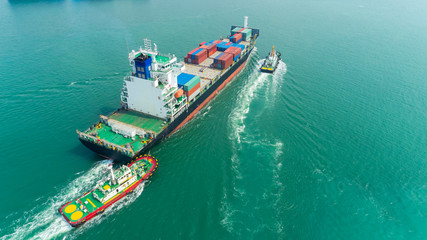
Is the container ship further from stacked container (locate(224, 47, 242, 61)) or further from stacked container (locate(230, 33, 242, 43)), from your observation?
stacked container (locate(230, 33, 242, 43))

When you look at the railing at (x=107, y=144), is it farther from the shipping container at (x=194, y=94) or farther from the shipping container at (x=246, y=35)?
the shipping container at (x=246, y=35)

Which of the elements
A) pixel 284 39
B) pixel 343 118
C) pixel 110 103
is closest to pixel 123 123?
pixel 110 103

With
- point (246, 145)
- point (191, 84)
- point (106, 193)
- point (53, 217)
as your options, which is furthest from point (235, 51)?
point (53, 217)

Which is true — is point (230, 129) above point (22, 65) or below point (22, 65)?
below

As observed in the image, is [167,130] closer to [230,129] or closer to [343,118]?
[230,129]

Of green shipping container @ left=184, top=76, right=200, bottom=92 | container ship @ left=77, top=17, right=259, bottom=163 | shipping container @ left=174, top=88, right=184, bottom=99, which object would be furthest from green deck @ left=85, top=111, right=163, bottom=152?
green shipping container @ left=184, top=76, right=200, bottom=92

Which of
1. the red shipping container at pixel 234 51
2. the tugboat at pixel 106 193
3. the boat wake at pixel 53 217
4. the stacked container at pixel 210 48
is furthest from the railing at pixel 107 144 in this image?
the stacked container at pixel 210 48

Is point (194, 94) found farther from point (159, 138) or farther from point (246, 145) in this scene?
point (246, 145)
